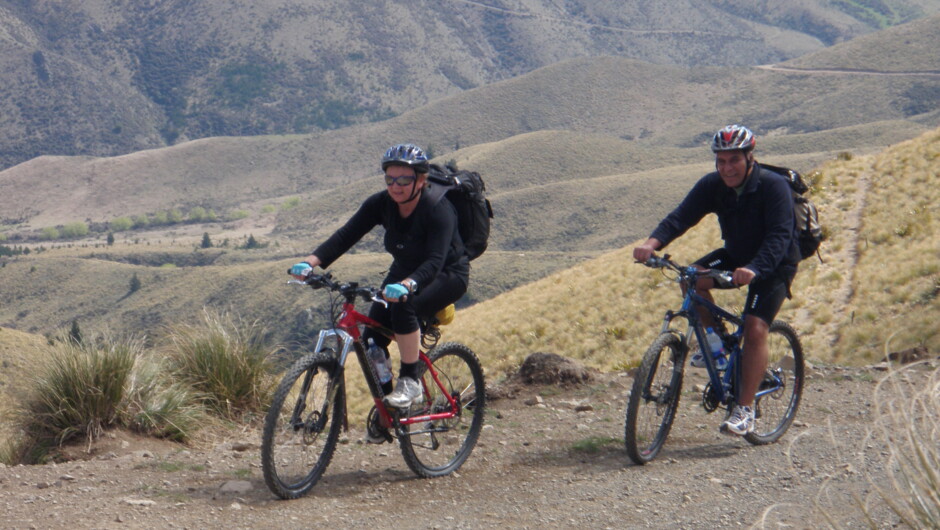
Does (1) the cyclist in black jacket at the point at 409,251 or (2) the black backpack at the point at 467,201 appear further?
(2) the black backpack at the point at 467,201

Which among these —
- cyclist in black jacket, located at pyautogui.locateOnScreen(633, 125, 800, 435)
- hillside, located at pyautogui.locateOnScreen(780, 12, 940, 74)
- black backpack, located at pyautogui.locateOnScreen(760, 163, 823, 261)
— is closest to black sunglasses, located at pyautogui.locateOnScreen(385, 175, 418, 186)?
Answer: cyclist in black jacket, located at pyautogui.locateOnScreen(633, 125, 800, 435)

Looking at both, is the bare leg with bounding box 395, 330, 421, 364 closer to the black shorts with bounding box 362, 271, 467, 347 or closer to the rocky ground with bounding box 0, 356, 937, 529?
the black shorts with bounding box 362, 271, 467, 347

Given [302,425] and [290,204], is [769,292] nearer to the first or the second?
[302,425]

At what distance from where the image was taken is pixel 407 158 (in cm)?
584

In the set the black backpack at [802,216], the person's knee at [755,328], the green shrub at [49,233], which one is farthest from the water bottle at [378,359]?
the green shrub at [49,233]

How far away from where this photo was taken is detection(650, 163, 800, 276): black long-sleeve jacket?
249 inches

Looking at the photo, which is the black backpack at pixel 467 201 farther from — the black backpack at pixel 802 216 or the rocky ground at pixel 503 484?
the black backpack at pixel 802 216

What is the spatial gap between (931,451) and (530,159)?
156678 millimetres

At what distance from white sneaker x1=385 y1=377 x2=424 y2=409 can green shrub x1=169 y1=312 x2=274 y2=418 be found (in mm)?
3061

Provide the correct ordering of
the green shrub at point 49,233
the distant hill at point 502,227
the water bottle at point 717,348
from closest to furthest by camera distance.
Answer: the water bottle at point 717,348, the distant hill at point 502,227, the green shrub at point 49,233

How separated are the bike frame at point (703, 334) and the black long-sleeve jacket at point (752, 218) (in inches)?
14.4

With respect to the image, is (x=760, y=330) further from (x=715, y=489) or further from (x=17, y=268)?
(x=17, y=268)

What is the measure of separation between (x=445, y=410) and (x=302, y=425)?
1301 millimetres

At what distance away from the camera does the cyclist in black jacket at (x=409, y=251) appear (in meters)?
5.82
